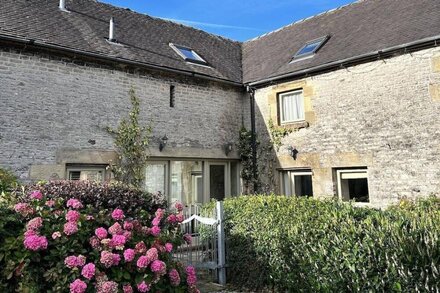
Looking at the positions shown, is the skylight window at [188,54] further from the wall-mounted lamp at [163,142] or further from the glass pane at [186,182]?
the glass pane at [186,182]

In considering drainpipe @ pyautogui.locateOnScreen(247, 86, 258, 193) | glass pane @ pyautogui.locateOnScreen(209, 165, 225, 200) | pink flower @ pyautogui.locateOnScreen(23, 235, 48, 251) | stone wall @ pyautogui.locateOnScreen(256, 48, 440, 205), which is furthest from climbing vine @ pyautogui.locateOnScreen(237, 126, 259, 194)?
pink flower @ pyautogui.locateOnScreen(23, 235, 48, 251)

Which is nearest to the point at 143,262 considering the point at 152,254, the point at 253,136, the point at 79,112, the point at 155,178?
the point at 152,254

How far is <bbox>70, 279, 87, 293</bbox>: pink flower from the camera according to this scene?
117 inches

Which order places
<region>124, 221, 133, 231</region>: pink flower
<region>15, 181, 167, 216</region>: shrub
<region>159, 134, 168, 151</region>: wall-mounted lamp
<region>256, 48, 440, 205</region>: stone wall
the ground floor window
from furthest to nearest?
1. the ground floor window
2. <region>159, 134, 168, 151</region>: wall-mounted lamp
3. <region>256, 48, 440, 205</region>: stone wall
4. <region>15, 181, 167, 216</region>: shrub
5. <region>124, 221, 133, 231</region>: pink flower

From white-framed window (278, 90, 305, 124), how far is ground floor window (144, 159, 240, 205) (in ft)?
7.37

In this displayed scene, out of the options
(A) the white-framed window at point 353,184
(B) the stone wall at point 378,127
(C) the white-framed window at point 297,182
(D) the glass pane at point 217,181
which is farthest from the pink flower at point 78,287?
(C) the white-framed window at point 297,182

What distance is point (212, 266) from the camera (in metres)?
6.19

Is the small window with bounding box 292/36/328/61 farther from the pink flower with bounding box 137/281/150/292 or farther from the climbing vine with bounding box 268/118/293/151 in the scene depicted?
the pink flower with bounding box 137/281/150/292

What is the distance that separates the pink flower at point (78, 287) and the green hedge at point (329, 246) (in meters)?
2.87

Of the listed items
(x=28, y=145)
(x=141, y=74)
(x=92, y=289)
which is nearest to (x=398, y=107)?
(x=141, y=74)

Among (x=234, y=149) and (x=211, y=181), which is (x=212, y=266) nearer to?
(x=211, y=181)

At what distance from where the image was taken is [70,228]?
131 inches

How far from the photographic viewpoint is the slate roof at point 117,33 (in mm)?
8672

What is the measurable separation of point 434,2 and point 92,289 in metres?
10.7
